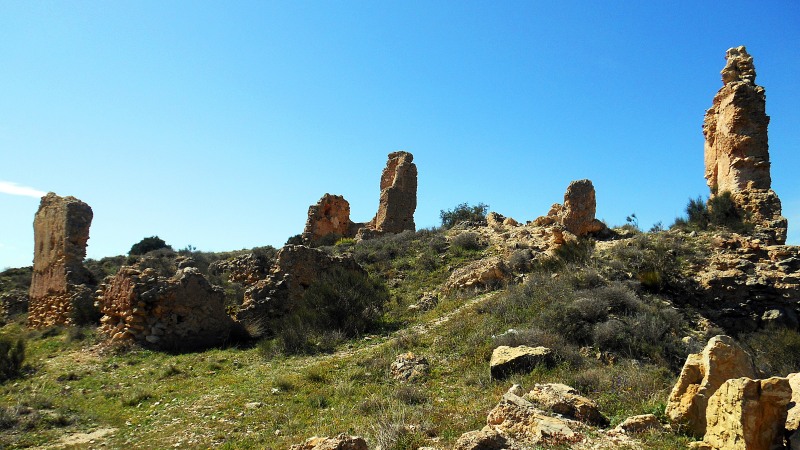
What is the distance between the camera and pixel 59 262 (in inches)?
731

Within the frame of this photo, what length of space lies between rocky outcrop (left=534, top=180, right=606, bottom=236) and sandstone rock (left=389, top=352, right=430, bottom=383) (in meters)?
12.5

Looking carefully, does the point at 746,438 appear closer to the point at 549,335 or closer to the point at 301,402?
the point at 549,335

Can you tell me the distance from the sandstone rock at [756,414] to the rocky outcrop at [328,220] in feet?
90.1

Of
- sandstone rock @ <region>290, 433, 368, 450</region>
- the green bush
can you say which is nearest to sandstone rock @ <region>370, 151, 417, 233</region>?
the green bush

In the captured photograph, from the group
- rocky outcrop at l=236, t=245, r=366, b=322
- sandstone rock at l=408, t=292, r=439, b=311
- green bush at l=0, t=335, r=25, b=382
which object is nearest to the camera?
green bush at l=0, t=335, r=25, b=382

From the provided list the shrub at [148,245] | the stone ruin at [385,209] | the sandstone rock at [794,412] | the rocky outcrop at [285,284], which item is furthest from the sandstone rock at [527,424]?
the shrub at [148,245]

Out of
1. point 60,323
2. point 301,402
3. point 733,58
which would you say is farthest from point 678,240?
point 60,323

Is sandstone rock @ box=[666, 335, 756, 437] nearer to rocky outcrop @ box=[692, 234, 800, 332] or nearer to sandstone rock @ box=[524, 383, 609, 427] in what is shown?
sandstone rock @ box=[524, 383, 609, 427]

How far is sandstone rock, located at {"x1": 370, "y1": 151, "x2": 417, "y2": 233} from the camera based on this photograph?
2886 cm

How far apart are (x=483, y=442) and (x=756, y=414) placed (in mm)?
2165

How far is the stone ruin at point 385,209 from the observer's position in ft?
94.9

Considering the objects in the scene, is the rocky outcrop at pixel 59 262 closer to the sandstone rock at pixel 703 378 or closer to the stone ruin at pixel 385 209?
the stone ruin at pixel 385 209

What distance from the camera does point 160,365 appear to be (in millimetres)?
11062

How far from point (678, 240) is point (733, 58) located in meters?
7.46
